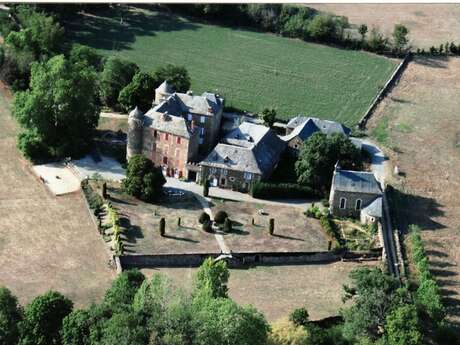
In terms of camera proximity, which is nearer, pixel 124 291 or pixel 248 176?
pixel 124 291

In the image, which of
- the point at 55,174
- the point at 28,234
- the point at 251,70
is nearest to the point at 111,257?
the point at 28,234

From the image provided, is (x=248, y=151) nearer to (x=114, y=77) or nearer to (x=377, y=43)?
(x=114, y=77)

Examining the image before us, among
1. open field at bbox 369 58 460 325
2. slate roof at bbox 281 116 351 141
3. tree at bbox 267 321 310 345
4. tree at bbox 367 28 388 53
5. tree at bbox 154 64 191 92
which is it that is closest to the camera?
tree at bbox 267 321 310 345

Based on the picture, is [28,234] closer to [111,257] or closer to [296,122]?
[111,257]

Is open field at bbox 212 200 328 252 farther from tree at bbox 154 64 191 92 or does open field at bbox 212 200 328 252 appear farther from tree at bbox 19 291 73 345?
tree at bbox 154 64 191 92

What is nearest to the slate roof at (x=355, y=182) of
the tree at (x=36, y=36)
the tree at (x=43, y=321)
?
the tree at (x=43, y=321)

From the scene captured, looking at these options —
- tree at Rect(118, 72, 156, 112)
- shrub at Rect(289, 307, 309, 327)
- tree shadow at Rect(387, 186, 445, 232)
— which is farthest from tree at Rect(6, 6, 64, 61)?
shrub at Rect(289, 307, 309, 327)

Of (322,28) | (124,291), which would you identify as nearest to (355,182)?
(124,291)
